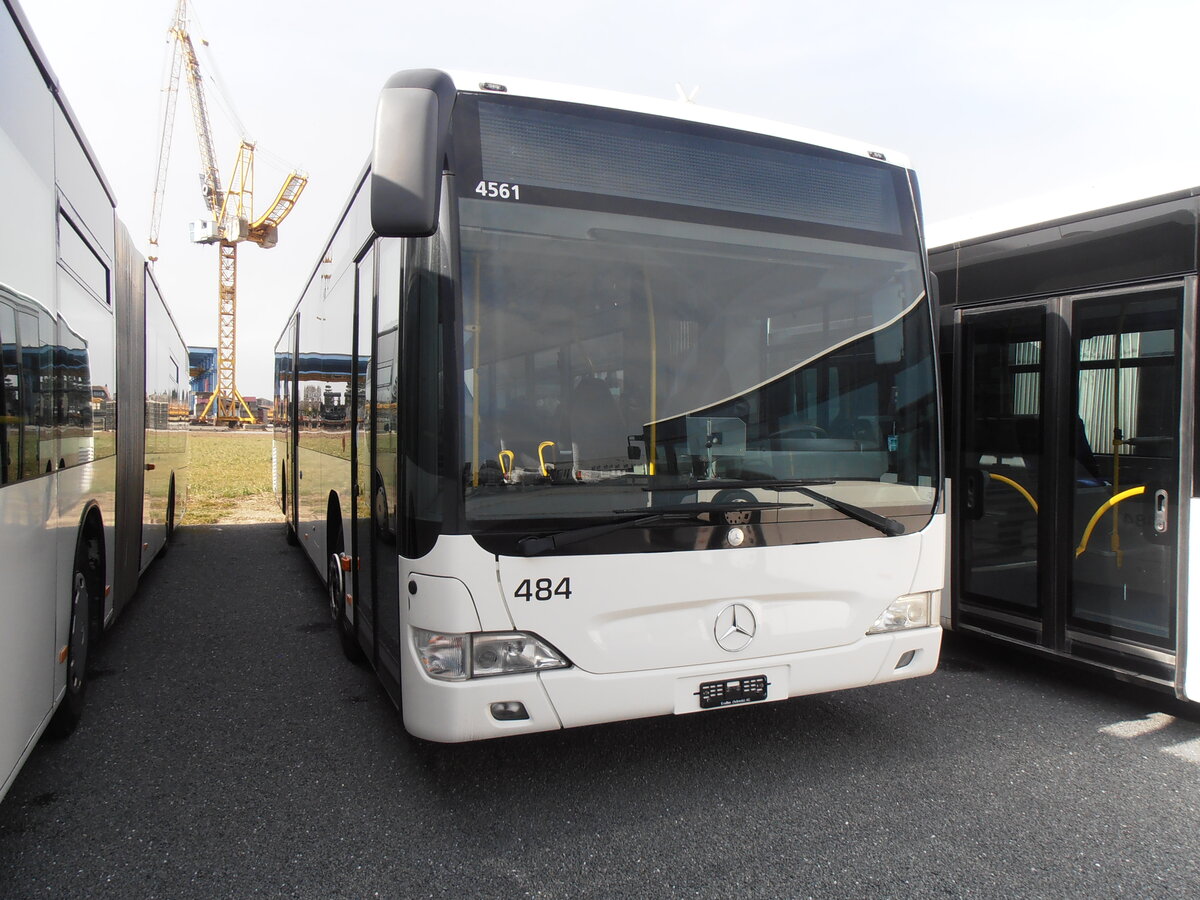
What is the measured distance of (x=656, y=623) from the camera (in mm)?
3201

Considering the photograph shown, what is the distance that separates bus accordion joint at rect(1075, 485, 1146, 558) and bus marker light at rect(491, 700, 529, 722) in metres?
3.49

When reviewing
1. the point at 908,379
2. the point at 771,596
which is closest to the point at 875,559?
the point at 771,596

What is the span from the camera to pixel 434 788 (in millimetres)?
3527

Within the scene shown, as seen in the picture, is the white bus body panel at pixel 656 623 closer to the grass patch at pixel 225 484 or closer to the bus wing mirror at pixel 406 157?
the bus wing mirror at pixel 406 157

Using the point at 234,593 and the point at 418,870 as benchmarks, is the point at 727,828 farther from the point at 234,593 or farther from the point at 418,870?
the point at 234,593

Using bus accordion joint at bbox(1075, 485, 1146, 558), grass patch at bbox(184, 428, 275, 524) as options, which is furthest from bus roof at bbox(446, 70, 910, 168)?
grass patch at bbox(184, 428, 275, 524)

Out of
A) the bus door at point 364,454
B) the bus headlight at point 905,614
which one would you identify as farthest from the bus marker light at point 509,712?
the bus headlight at point 905,614

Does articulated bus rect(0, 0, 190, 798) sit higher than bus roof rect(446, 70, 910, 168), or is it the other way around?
bus roof rect(446, 70, 910, 168)

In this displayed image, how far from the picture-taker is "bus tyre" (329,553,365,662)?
17.0ft

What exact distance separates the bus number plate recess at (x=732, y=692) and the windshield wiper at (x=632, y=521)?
683 millimetres

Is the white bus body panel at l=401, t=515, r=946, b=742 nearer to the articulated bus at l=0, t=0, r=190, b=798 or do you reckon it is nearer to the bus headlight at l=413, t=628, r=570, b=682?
the bus headlight at l=413, t=628, r=570, b=682

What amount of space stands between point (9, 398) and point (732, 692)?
9.18 ft

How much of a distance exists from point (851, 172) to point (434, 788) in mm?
3231

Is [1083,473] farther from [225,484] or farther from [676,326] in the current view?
[225,484]
